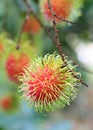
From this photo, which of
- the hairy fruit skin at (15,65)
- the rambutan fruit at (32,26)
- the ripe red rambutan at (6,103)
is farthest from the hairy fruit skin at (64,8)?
the ripe red rambutan at (6,103)

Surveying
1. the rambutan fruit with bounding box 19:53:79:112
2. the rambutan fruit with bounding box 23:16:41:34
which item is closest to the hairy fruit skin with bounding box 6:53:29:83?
the rambutan fruit with bounding box 19:53:79:112

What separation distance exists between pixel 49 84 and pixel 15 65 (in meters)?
0.38

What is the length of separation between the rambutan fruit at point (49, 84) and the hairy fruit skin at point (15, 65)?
0.33 m

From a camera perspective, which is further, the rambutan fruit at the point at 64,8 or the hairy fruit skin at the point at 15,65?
the hairy fruit skin at the point at 15,65

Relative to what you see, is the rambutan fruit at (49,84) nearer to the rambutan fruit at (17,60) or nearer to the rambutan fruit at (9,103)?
the rambutan fruit at (17,60)

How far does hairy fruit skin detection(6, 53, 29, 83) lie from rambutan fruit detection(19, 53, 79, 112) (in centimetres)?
33

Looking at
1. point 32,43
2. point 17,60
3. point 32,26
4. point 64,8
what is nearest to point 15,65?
point 17,60

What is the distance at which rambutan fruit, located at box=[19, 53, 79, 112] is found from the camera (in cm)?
129

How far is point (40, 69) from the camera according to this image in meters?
1.32

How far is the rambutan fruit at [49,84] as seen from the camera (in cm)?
129

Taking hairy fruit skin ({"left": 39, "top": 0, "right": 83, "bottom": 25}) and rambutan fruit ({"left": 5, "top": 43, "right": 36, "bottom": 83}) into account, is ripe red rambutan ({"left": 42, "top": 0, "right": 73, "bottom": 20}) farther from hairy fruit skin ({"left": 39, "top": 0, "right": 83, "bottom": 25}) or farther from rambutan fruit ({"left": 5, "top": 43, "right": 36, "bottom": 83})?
rambutan fruit ({"left": 5, "top": 43, "right": 36, "bottom": 83})

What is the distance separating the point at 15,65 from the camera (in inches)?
65.6

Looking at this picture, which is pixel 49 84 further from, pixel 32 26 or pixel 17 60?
pixel 32 26

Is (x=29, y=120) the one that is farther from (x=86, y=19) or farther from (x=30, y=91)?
(x=30, y=91)
